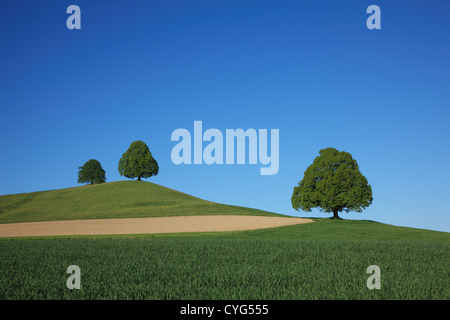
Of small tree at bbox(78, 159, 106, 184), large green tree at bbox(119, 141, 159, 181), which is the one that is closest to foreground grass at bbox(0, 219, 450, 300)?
large green tree at bbox(119, 141, 159, 181)

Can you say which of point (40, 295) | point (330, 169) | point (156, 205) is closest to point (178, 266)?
point (40, 295)

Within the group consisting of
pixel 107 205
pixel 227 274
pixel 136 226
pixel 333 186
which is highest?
pixel 333 186

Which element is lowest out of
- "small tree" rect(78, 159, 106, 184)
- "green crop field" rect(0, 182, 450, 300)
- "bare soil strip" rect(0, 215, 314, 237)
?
"bare soil strip" rect(0, 215, 314, 237)

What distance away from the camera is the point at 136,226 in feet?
137

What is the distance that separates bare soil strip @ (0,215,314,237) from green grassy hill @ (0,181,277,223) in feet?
18.1

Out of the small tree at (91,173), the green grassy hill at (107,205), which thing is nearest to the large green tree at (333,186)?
the green grassy hill at (107,205)

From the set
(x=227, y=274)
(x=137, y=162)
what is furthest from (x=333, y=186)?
(x=137, y=162)

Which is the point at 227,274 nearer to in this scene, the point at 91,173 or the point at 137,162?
the point at 137,162

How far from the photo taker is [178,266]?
13.1m

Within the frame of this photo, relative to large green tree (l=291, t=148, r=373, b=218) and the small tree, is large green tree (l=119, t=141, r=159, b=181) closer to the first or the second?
the small tree

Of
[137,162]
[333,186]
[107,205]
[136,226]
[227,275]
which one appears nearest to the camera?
[227,275]

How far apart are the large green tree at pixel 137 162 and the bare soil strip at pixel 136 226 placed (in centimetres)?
4365

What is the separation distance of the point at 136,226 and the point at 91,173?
72.7 metres

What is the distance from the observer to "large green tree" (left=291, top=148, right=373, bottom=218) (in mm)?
48219
